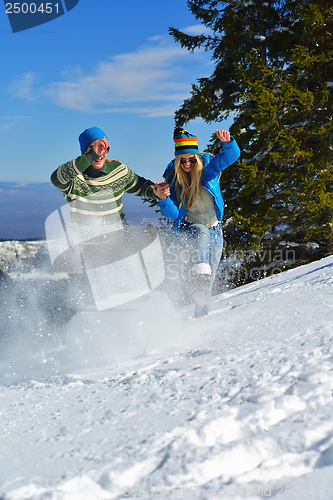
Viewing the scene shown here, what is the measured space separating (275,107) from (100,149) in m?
5.95

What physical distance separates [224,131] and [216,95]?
7227mm

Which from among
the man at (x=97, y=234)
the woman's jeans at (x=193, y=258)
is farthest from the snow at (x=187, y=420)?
the woman's jeans at (x=193, y=258)

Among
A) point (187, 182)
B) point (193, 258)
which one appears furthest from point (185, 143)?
point (193, 258)

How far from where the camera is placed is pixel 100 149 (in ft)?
10.6

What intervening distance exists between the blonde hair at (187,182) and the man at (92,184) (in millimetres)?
282

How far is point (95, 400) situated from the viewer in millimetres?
1615

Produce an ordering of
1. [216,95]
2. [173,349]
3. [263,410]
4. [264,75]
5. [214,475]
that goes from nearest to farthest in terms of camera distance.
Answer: [214,475] → [263,410] → [173,349] → [264,75] → [216,95]

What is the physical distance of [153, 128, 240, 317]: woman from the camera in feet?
11.1

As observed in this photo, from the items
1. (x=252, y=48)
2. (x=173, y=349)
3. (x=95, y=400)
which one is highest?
(x=252, y=48)

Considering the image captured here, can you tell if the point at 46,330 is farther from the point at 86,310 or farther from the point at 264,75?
the point at 264,75

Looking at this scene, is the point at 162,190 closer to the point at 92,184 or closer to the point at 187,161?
the point at 187,161

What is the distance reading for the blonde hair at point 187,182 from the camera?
345 cm

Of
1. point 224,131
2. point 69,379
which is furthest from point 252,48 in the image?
point 69,379

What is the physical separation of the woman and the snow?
105 cm
